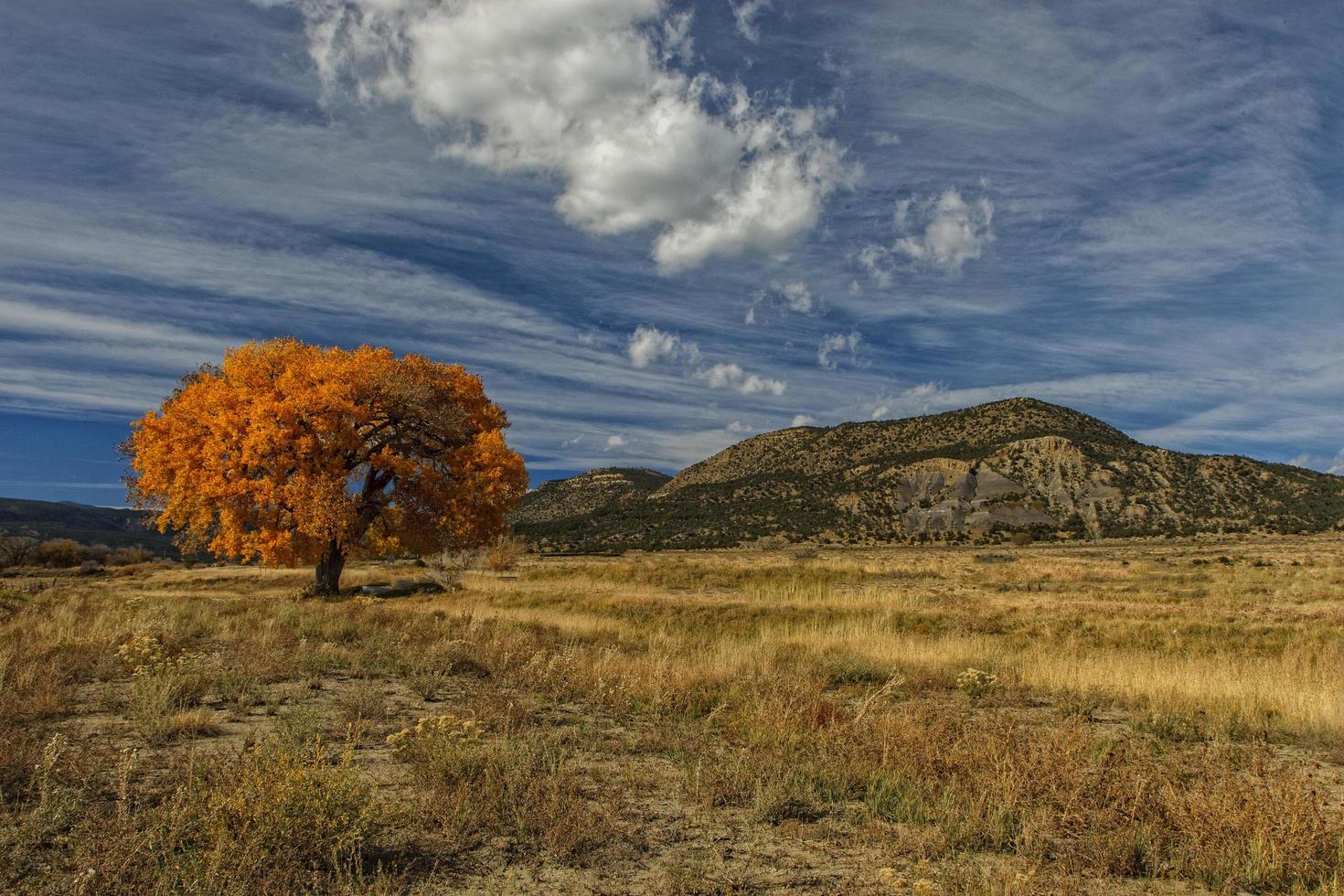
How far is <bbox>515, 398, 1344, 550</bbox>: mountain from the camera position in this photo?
84.4 metres

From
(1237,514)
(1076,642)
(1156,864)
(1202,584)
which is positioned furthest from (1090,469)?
(1156,864)

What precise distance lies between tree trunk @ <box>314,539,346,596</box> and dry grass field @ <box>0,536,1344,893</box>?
10.8 m

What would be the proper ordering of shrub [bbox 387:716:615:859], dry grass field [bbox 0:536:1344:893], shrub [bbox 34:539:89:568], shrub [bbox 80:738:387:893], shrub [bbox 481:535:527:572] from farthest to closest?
shrub [bbox 481:535:527:572]
shrub [bbox 34:539:89:568]
shrub [bbox 387:716:615:859]
dry grass field [bbox 0:536:1344:893]
shrub [bbox 80:738:387:893]

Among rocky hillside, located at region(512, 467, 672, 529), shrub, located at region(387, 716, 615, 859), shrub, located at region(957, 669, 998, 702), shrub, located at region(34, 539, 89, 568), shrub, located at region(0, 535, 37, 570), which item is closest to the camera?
shrub, located at region(387, 716, 615, 859)

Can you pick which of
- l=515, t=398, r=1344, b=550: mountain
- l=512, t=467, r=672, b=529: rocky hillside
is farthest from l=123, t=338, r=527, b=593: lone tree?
l=512, t=467, r=672, b=529: rocky hillside

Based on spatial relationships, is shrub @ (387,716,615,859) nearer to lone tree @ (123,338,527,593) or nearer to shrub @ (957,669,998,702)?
shrub @ (957,669,998,702)

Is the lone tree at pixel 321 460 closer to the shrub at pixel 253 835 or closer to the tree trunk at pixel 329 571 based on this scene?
the tree trunk at pixel 329 571

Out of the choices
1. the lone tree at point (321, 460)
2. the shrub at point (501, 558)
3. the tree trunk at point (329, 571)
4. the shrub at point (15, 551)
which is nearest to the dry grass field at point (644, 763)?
the lone tree at point (321, 460)

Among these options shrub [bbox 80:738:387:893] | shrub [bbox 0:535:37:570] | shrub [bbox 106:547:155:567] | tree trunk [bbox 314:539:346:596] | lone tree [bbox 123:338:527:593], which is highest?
lone tree [bbox 123:338:527:593]

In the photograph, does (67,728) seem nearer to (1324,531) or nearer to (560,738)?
(560,738)

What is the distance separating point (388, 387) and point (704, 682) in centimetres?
1727

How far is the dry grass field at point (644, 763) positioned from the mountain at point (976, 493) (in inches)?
2744

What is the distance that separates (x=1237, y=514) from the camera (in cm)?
8288

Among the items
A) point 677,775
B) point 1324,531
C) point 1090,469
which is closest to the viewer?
point 677,775
